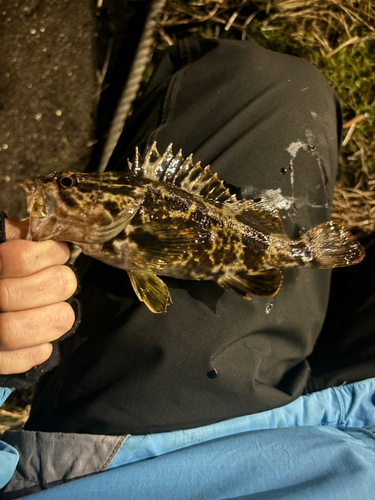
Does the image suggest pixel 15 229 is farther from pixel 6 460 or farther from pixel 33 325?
pixel 6 460

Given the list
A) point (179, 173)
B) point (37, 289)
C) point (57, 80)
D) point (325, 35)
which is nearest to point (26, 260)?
point (37, 289)

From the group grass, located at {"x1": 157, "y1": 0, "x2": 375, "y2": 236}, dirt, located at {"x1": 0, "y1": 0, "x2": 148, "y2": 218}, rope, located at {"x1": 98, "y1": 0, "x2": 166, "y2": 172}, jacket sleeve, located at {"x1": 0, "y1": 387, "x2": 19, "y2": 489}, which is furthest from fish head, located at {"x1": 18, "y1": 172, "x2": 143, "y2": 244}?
grass, located at {"x1": 157, "y1": 0, "x2": 375, "y2": 236}

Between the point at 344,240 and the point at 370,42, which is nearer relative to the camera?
the point at 344,240

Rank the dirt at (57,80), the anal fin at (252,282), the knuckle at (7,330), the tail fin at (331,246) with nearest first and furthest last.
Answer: the knuckle at (7,330) → the anal fin at (252,282) → the tail fin at (331,246) → the dirt at (57,80)

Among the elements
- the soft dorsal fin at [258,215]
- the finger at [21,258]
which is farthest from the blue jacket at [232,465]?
the soft dorsal fin at [258,215]

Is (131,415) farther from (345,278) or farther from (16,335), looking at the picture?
(345,278)

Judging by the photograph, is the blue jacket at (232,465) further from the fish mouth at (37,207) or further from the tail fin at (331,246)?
the tail fin at (331,246)

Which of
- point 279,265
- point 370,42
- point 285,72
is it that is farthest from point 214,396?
point 370,42
